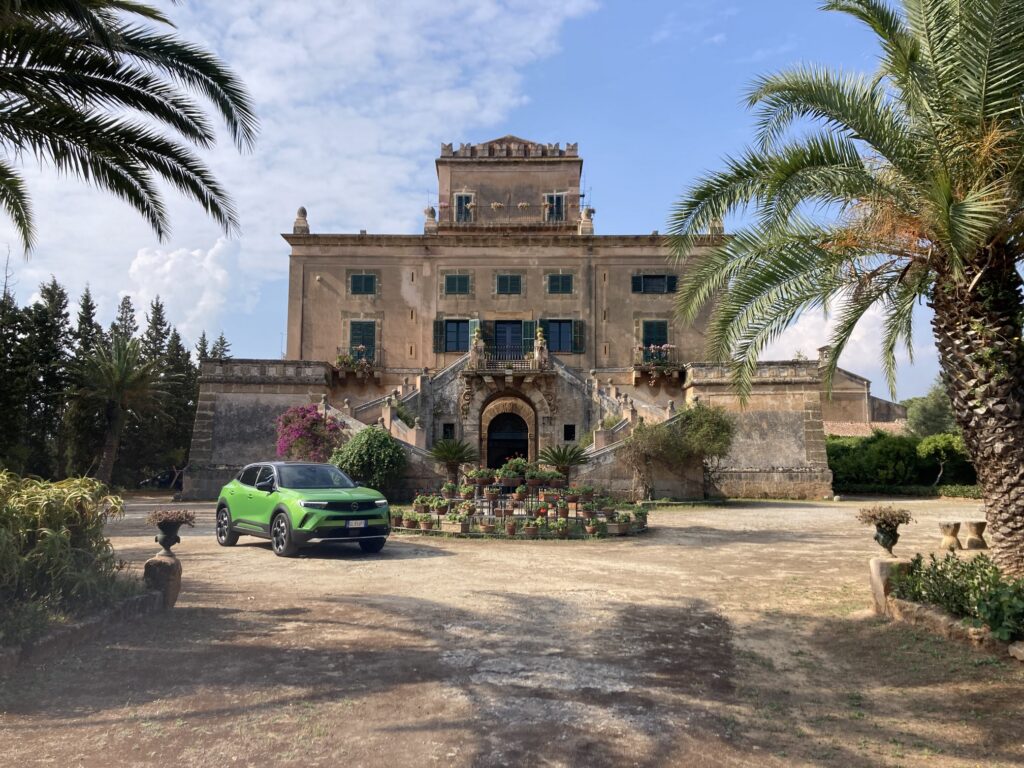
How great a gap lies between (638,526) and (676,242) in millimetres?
8516

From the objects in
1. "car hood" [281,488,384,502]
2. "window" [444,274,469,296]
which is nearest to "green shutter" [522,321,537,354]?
"window" [444,274,469,296]

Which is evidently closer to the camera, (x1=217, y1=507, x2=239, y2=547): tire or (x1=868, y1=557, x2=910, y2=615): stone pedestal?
(x1=868, y1=557, x2=910, y2=615): stone pedestal

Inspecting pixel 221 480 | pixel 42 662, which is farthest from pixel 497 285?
pixel 42 662

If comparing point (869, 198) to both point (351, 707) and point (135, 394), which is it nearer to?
point (351, 707)

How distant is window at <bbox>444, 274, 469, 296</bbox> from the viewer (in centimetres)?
3375

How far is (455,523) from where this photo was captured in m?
16.1

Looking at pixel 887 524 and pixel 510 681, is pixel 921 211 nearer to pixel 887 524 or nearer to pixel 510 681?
pixel 887 524

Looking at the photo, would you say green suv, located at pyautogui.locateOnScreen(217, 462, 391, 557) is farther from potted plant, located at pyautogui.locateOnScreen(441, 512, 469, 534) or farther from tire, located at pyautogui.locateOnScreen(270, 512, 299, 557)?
potted plant, located at pyautogui.locateOnScreen(441, 512, 469, 534)

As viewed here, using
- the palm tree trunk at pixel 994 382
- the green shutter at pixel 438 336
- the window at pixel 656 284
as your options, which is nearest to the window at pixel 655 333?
the window at pixel 656 284

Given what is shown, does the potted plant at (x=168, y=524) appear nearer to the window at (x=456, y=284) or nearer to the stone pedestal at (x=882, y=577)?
the stone pedestal at (x=882, y=577)

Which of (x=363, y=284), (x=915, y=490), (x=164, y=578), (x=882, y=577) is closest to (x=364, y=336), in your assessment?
(x=363, y=284)

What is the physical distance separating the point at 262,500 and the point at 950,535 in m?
12.5

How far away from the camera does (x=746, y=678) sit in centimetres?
586

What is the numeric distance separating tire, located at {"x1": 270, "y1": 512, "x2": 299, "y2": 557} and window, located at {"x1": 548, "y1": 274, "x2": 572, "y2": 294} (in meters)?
23.5
